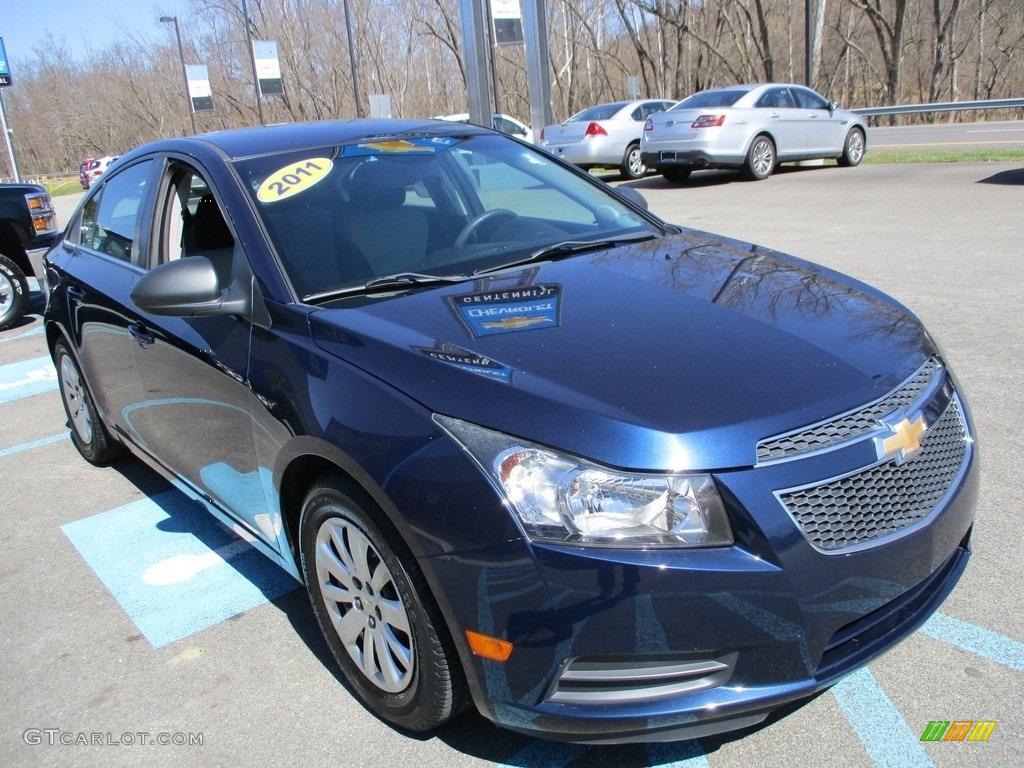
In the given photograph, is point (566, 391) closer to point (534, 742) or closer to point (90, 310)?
point (534, 742)

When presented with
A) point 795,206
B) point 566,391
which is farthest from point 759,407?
point 795,206

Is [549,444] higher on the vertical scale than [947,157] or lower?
higher

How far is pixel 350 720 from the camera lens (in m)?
2.68

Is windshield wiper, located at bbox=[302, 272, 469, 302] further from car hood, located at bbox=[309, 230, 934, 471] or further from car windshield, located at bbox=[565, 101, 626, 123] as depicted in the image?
car windshield, located at bbox=[565, 101, 626, 123]

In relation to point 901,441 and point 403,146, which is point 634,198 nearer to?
point 403,146

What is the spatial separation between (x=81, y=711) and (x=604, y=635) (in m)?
1.91

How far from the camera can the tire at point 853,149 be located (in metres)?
17.3

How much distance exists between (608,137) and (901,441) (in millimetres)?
17362

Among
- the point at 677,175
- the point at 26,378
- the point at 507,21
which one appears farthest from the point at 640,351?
the point at 507,21

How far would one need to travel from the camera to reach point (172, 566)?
12.5ft

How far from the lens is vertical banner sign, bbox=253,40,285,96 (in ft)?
111

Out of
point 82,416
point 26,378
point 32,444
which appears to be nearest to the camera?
point 82,416

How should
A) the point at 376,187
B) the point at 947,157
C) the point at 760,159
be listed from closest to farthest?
the point at 376,187, the point at 760,159, the point at 947,157

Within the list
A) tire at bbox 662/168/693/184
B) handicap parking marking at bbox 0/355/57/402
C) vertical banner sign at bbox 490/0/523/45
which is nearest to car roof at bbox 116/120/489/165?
handicap parking marking at bbox 0/355/57/402
